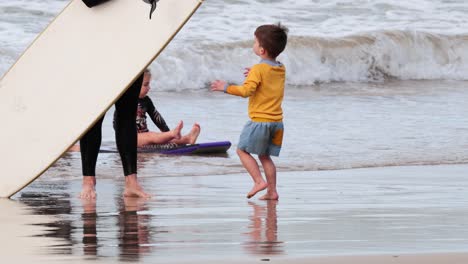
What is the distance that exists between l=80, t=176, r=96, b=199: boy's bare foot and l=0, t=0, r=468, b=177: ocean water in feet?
2.36

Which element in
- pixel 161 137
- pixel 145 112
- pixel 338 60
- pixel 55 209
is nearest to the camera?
pixel 55 209

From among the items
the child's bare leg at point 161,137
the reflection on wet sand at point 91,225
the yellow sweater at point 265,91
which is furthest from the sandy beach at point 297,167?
the yellow sweater at point 265,91

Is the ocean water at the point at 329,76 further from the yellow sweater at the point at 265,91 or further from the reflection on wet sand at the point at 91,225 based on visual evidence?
the reflection on wet sand at the point at 91,225

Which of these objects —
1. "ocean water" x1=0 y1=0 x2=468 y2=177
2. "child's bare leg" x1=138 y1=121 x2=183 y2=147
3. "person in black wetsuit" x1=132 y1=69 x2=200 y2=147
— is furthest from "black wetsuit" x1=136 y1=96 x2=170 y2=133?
"ocean water" x1=0 y1=0 x2=468 y2=177

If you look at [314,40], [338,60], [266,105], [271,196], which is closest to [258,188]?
[271,196]

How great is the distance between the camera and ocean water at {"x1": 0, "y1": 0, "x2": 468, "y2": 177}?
1021cm

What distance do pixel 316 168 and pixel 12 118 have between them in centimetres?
264

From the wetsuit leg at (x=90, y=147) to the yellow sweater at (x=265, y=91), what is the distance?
2.64ft

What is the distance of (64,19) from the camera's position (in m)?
7.44

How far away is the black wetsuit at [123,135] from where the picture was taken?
7.30 m

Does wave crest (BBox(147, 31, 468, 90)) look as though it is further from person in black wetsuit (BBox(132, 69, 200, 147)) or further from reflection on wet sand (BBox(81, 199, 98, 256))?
reflection on wet sand (BBox(81, 199, 98, 256))

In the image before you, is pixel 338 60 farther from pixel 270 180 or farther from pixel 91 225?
pixel 91 225

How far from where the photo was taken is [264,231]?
5.68 meters

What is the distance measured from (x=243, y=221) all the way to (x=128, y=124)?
1.49 meters
